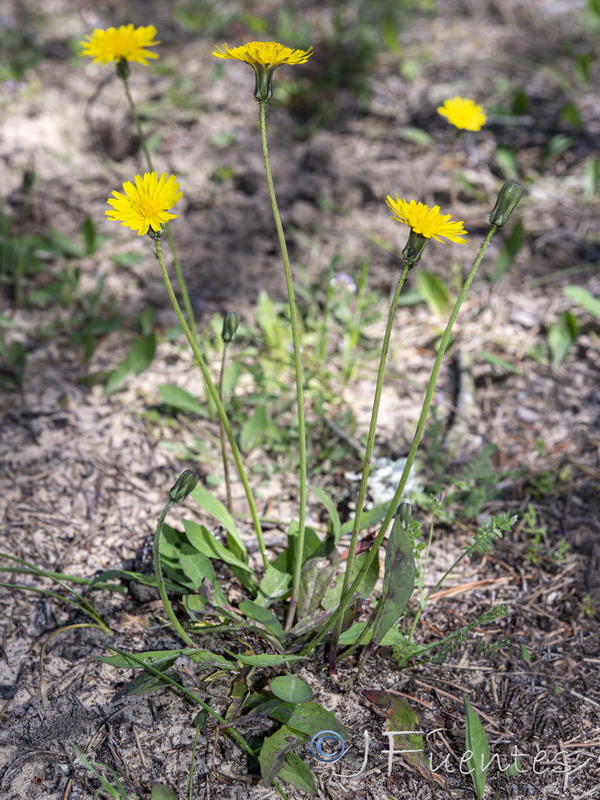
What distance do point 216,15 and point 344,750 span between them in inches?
181

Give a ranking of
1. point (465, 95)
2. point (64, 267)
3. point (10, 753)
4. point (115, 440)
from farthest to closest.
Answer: point (465, 95) < point (64, 267) < point (115, 440) < point (10, 753)

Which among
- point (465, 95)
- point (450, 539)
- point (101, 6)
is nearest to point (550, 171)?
point (465, 95)

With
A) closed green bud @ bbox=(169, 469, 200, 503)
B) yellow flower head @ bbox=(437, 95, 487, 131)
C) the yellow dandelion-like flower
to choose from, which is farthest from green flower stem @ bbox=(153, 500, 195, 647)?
yellow flower head @ bbox=(437, 95, 487, 131)

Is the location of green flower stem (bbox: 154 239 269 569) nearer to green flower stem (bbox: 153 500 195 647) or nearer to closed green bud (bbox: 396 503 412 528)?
Answer: green flower stem (bbox: 153 500 195 647)

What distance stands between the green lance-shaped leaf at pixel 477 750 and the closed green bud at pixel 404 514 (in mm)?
414

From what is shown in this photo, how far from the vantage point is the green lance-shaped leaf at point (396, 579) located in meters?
1.30

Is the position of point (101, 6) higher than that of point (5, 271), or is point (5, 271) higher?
point (101, 6)

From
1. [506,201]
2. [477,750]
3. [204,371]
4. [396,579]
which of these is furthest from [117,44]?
[477,750]

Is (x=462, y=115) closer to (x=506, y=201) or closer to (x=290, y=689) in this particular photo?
(x=506, y=201)

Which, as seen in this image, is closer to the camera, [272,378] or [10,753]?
[10,753]

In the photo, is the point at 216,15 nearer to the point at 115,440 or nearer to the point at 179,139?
the point at 179,139

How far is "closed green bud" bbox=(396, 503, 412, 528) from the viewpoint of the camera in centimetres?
127

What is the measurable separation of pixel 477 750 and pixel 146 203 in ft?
4.14

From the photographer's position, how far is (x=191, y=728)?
→ 1340 mm
